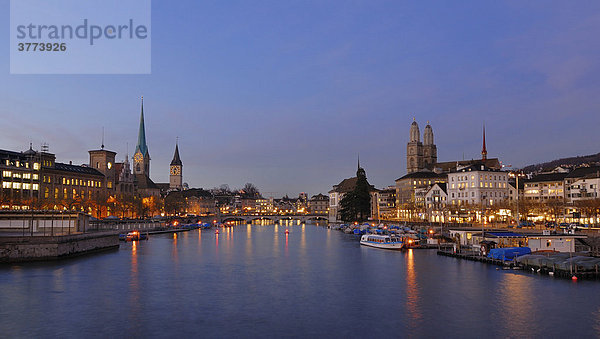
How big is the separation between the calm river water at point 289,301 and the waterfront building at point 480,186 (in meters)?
70.1

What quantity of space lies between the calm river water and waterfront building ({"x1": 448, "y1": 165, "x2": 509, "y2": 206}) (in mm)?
70114

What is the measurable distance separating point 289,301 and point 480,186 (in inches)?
3834

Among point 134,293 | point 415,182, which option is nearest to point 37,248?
point 134,293

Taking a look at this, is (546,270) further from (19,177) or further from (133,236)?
(19,177)

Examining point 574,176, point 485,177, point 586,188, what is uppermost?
point 485,177

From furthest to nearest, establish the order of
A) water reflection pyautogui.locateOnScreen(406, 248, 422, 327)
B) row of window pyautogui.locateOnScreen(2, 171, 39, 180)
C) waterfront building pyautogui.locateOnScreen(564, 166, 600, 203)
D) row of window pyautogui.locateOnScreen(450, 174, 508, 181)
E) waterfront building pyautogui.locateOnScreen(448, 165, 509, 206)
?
row of window pyautogui.locateOnScreen(450, 174, 508, 181), waterfront building pyautogui.locateOnScreen(448, 165, 509, 206), waterfront building pyautogui.locateOnScreen(564, 166, 600, 203), row of window pyautogui.locateOnScreen(2, 171, 39, 180), water reflection pyautogui.locateOnScreen(406, 248, 422, 327)

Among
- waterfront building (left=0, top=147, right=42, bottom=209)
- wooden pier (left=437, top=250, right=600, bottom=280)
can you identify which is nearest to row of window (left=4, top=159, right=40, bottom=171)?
waterfront building (left=0, top=147, right=42, bottom=209)

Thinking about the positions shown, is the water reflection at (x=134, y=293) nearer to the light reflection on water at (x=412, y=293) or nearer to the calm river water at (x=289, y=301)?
the calm river water at (x=289, y=301)

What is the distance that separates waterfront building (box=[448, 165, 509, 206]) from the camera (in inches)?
4771

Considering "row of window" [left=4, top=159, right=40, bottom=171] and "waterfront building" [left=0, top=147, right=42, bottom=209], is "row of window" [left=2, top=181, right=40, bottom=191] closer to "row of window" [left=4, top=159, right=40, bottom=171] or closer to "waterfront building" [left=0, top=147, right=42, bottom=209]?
"waterfront building" [left=0, top=147, right=42, bottom=209]

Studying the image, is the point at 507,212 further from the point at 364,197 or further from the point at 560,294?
the point at 560,294

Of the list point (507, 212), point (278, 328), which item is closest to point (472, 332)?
point (278, 328)

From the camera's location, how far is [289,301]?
3578 cm

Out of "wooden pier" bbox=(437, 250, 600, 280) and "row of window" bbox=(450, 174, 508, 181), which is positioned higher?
"row of window" bbox=(450, 174, 508, 181)
